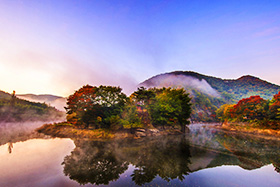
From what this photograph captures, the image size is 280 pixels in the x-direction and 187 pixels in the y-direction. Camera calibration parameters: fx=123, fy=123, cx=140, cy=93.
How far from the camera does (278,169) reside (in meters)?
13.5

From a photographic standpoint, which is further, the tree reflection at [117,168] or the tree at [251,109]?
the tree at [251,109]

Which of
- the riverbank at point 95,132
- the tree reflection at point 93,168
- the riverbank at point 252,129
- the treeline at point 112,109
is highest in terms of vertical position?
the treeline at point 112,109

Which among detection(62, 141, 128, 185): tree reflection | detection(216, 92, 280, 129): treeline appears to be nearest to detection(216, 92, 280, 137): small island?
detection(216, 92, 280, 129): treeline

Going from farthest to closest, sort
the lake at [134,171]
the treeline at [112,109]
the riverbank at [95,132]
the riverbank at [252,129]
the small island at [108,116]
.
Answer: the riverbank at [252,129] < the treeline at [112,109] < the small island at [108,116] < the riverbank at [95,132] < the lake at [134,171]

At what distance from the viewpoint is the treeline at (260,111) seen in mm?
38812

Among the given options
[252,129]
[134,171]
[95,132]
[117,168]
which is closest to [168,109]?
[95,132]

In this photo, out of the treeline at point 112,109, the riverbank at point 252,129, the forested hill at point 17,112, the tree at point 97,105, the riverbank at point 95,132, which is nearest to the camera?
the riverbank at point 95,132

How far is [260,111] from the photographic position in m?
44.6

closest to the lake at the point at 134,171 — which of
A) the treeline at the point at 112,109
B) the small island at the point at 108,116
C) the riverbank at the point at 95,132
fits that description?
the riverbank at the point at 95,132

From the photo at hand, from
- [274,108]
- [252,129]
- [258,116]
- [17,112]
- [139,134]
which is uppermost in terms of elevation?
[274,108]

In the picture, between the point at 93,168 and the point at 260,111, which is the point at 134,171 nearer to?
the point at 93,168

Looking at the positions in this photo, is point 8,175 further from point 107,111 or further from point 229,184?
point 107,111

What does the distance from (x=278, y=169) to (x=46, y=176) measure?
23965 millimetres

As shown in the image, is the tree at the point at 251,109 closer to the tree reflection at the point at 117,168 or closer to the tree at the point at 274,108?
the tree at the point at 274,108
